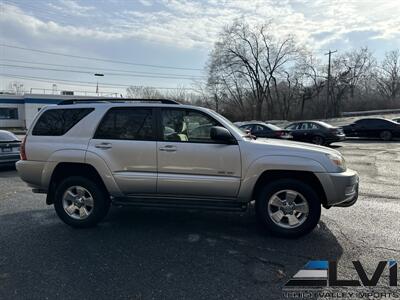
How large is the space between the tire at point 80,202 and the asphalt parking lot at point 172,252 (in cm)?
17

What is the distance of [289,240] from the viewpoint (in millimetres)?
4188

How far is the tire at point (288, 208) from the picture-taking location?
13.8 feet

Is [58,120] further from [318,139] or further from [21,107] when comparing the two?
[21,107]

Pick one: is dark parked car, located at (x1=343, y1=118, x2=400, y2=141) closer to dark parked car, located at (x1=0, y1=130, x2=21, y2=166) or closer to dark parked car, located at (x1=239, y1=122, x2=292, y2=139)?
dark parked car, located at (x1=239, y1=122, x2=292, y2=139)

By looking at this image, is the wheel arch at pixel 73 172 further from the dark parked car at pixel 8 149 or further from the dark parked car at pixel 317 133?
the dark parked car at pixel 317 133

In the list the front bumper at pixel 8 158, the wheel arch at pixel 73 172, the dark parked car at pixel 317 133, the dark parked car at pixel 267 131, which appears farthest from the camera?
the dark parked car at pixel 317 133

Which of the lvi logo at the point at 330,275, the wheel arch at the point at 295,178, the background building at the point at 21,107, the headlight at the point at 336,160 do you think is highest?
the background building at the point at 21,107

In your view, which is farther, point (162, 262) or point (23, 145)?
point (23, 145)

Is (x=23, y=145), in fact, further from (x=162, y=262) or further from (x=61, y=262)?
(x=162, y=262)

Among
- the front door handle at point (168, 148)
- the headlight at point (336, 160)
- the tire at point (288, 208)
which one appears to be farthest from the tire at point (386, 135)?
the front door handle at point (168, 148)

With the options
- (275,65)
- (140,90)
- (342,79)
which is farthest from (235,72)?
(140,90)

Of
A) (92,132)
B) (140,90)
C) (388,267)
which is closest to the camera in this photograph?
(388,267)

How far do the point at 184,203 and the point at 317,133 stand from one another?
46.6ft

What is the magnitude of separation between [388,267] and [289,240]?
1.18 metres
